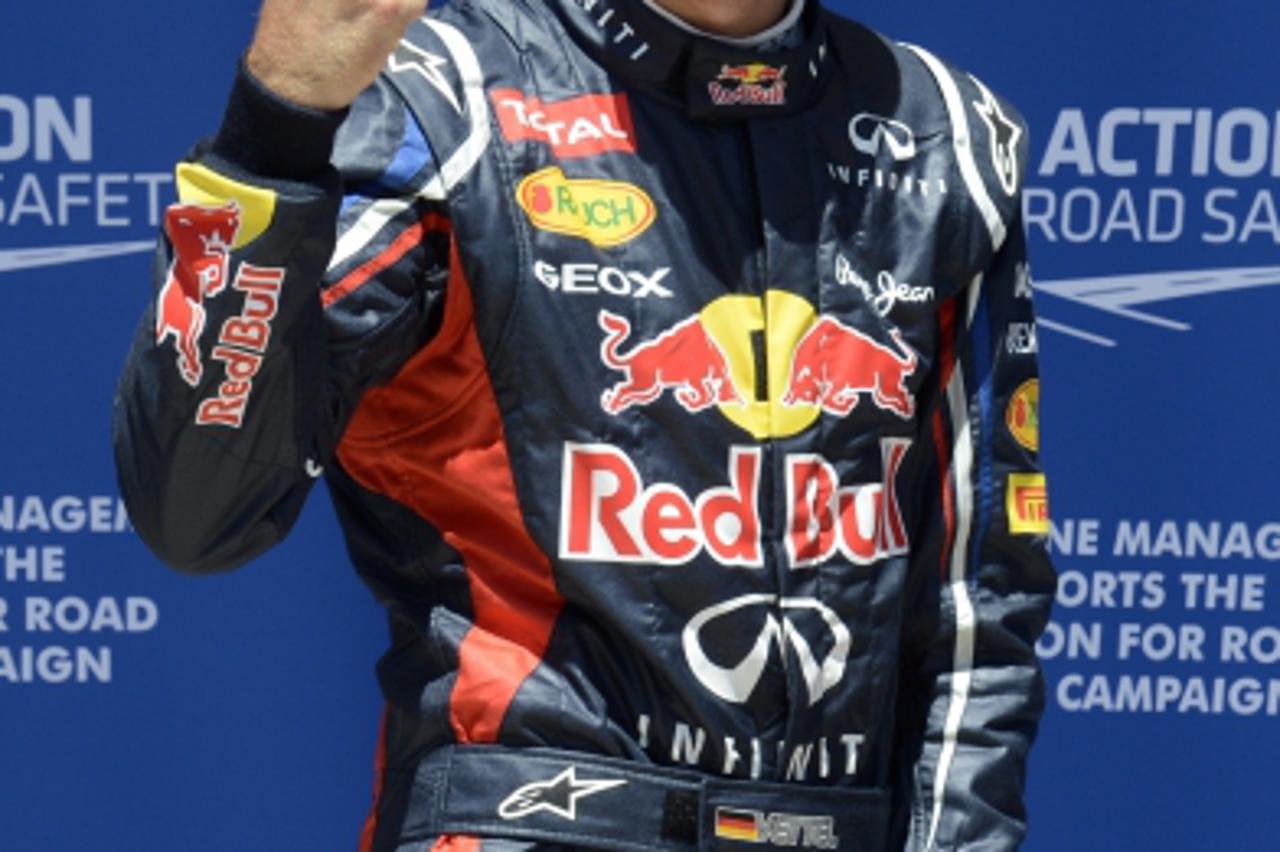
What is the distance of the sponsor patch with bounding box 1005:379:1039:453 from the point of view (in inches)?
65.2

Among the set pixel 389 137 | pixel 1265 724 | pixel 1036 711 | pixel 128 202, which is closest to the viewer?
pixel 389 137

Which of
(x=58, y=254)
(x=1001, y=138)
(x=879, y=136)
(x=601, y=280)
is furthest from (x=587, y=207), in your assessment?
(x=58, y=254)

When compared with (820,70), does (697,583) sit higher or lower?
lower

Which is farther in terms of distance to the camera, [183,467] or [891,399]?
[891,399]

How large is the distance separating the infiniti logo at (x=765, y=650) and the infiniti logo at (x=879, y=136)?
35cm

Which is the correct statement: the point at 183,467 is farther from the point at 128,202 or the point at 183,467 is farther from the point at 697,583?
the point at 128,202

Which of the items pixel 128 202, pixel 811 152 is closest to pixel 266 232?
pixel 811 152

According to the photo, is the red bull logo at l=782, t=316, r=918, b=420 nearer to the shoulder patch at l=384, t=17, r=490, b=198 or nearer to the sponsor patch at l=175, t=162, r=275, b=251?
the shoulder patch at l=384, t=17, r=490, b=198

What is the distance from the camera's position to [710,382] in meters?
1.50

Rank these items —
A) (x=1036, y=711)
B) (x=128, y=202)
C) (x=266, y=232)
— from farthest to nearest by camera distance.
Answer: (x=128, y=202) → (x=1036, y=711) → (x=266, y=232)

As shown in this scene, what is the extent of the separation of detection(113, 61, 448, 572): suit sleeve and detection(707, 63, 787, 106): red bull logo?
26cm

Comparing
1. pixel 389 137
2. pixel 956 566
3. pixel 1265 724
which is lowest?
pixel 1265 724

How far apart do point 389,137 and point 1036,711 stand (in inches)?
26.2

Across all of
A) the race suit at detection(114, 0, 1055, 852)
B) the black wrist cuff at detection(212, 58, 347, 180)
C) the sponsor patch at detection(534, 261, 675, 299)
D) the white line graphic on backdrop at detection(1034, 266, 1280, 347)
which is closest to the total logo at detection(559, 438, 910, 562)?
the race suit at detection(114, 0, 1055, 852)
